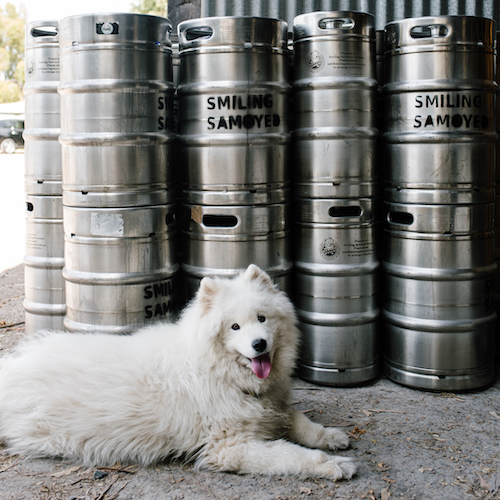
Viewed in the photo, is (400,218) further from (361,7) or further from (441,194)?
(361,7)

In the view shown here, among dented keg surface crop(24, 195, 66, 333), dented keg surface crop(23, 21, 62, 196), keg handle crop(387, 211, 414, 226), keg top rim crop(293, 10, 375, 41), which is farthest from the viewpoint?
dented keg surface crop(24, 195, 66, 333)

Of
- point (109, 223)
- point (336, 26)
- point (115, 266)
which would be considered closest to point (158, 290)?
point (115, 266)

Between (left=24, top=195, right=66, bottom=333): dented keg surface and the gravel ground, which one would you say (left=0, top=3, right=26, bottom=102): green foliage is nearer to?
(left=24, top=195, right=66, bottom=333): dented keg surface

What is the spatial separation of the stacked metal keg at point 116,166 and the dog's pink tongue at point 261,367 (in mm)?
1252

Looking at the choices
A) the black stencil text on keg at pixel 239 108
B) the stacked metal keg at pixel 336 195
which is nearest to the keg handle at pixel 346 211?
the stacked metal keg at pixel 336 195

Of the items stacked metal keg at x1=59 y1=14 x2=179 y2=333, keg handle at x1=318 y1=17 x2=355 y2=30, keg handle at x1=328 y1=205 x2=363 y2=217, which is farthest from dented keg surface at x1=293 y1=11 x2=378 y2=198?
stacked metal keg at x1=59 y1=14 x2=179 y2=333

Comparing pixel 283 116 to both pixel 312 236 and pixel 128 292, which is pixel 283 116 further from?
pixel 128 292

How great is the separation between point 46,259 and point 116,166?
1230 mm

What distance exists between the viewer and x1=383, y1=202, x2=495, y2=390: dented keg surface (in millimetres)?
4395

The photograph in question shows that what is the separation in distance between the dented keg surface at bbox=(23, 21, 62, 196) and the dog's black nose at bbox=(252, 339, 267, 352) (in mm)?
2438

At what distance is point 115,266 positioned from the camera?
433 centimetres

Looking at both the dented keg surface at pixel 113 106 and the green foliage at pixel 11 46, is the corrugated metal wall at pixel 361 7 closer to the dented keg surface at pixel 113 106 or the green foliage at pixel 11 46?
the dented keg surface at pixel 113 106

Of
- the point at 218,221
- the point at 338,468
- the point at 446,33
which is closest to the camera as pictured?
the point at 338,468

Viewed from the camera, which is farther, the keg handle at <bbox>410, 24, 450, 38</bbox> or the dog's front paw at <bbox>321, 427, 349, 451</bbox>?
the keg handle at <bbox>410, 24, 450, 38</bbox>
